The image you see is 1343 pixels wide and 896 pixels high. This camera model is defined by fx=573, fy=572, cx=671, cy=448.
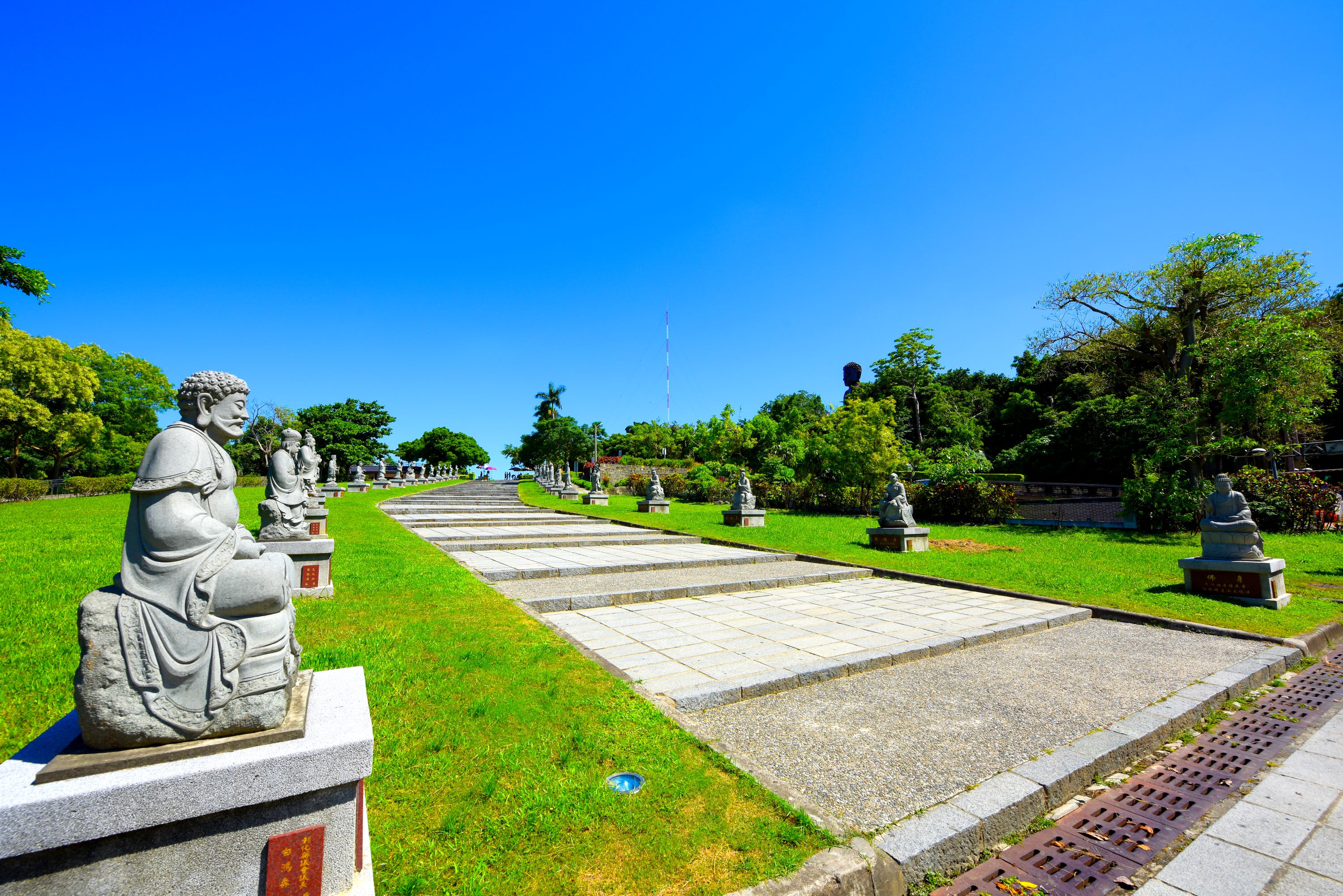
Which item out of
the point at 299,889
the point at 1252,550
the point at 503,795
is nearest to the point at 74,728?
the point at 299,889

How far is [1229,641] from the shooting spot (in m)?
5.98

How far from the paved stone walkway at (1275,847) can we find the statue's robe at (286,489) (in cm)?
796

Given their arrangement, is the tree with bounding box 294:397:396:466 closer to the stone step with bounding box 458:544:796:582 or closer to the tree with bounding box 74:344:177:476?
the tree with bounding box 74:344:177:476

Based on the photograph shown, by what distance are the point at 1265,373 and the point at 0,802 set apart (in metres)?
18.9

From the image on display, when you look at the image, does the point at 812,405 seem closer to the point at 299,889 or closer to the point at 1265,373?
the point at 1265,373

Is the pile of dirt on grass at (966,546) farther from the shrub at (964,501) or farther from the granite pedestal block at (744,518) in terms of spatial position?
the granite pedestal block at (744,518)

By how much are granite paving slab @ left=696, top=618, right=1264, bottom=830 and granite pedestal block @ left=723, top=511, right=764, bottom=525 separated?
10.5m

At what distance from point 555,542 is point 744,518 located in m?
5.99

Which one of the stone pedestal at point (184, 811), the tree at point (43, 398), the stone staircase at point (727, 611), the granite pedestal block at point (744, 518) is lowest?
the stone staircase at point (727, 611)


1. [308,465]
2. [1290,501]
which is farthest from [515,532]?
[1290,501]

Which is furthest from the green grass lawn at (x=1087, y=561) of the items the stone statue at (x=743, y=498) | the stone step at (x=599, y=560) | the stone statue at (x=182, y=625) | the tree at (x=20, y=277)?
the tree at (x=20, y=277)

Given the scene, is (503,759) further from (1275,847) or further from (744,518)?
(744,518)

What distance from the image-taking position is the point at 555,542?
42.3 ft

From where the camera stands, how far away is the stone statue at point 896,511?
40.2 feet
